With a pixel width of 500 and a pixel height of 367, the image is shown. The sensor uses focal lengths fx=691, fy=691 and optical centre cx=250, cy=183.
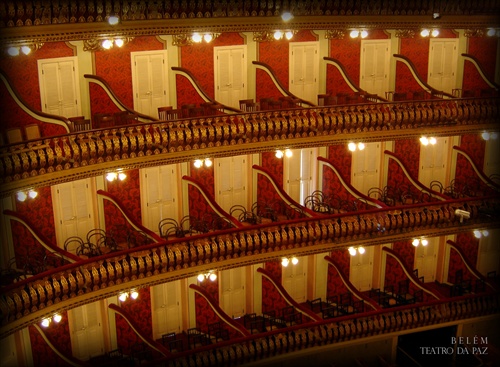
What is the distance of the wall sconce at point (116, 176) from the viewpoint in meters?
17.8

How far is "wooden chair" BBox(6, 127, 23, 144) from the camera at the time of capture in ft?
53.7

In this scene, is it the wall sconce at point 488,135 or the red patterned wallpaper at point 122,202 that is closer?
the red patterned wallpaper at point 122,202

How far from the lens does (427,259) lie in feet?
79.8

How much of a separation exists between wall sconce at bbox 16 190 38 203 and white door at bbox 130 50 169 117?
3900mm

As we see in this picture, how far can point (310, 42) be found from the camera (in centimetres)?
2142

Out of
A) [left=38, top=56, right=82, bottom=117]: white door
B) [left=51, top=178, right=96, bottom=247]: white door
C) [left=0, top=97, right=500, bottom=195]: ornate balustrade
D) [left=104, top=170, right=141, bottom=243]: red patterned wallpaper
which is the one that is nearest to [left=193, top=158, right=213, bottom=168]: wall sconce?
[left=0, top=97, right=500, bottom=195]: ornate balustrade

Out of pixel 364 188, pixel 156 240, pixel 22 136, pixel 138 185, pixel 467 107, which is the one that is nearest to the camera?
pixel 22 136

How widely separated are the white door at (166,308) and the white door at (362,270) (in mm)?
6135

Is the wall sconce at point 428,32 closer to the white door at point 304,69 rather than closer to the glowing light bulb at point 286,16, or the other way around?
the white door at point 304,69

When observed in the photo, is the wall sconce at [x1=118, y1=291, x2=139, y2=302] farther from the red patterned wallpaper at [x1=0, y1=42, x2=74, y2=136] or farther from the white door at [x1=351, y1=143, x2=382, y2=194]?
the white door at [x1=351, y1=143, x2=382, y2=194]

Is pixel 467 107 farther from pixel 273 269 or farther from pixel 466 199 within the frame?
pixel 273 269

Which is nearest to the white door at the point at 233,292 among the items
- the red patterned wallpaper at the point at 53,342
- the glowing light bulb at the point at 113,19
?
the red patterned wallpaper at the point at 53,342

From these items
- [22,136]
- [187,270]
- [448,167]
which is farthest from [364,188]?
[22,136]

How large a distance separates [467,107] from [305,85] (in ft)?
16.6
